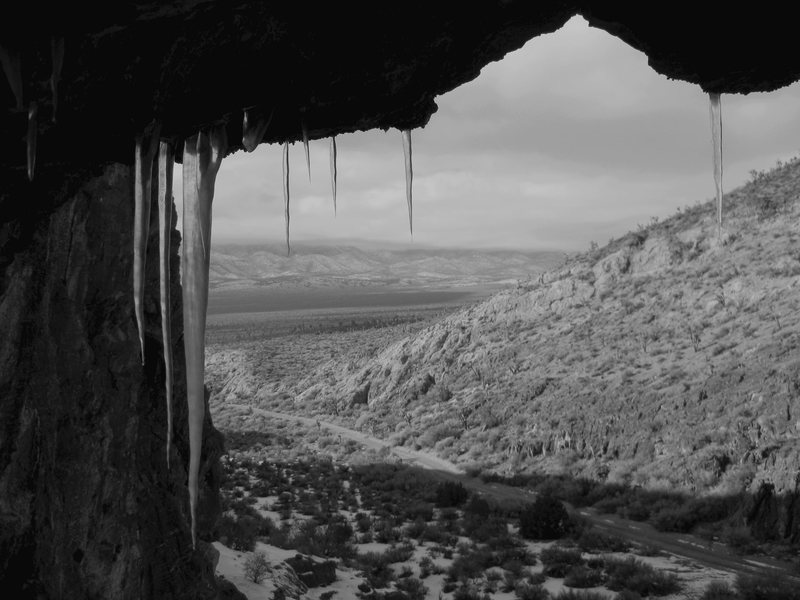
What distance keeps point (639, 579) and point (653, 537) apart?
496 centimetres

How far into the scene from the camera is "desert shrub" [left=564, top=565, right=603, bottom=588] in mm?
11927

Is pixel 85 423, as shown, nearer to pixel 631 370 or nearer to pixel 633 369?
pixel 631 370

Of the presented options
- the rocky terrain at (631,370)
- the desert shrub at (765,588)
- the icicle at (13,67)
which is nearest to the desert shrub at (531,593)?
the desert shrub at (765,588)

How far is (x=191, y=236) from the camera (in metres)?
3.93

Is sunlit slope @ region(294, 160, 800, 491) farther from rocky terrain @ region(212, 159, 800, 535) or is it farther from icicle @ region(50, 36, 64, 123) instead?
icicle @ region(50, 36, 64, 123)

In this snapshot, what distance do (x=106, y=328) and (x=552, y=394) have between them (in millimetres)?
24263

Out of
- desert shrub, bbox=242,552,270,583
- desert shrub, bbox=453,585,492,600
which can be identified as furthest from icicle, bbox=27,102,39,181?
desert shrub, bbox=453,585,492,600

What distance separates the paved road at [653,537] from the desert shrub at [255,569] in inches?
361

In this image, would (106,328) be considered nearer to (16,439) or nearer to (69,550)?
(16,439)

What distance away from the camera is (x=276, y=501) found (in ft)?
66.1

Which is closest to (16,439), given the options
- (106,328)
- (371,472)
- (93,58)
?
(106,328)

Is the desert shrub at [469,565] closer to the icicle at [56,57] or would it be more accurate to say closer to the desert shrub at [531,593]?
the desert shrub at [531,593]

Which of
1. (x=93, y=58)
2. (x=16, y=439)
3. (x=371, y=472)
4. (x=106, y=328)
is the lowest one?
(x=371, y=472)

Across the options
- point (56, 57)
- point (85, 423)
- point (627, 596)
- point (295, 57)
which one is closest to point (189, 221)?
point (56, 57)
